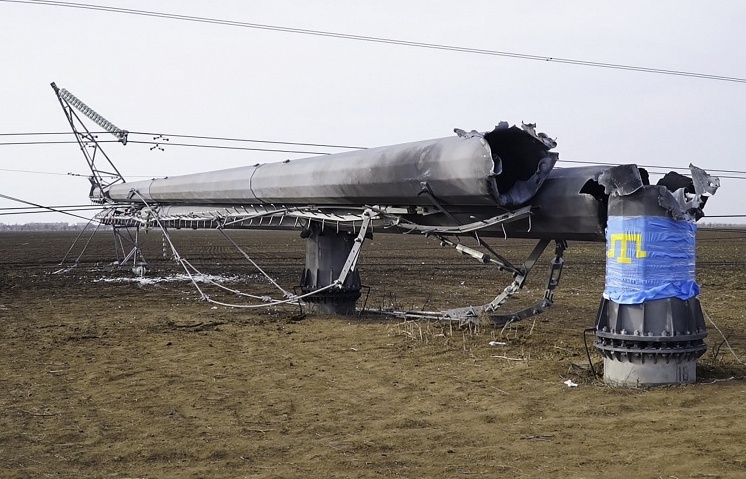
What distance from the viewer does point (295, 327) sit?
13.6 metres

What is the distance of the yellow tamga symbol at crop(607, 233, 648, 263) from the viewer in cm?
801

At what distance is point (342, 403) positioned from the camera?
8.21 meters

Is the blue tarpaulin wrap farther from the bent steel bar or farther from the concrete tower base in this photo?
the concrete tower base

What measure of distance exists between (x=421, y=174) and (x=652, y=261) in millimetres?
3456

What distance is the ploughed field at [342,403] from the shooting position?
6.14 m

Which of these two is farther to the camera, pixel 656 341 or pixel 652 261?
pixel 652 261

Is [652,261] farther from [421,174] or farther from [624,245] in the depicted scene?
[421,174]

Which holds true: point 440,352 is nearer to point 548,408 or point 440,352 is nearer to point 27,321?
point 548,408

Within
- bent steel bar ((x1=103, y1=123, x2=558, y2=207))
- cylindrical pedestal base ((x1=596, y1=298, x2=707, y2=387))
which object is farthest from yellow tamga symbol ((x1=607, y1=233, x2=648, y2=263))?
bent steel bar ((x1=103, y1=123, x2=558, y2=207))

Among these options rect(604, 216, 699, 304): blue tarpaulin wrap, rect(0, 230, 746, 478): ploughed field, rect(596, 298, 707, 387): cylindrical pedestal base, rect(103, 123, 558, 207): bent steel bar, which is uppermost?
rect(103, 123, 558, 207): bent steel bar

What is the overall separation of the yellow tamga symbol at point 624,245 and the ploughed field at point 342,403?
1414 mm

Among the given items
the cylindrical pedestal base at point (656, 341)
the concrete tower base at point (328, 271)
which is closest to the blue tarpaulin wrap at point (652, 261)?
the cylindrical pedestal base at point (656, 341)

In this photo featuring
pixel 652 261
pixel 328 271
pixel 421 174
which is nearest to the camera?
pixel 652 261

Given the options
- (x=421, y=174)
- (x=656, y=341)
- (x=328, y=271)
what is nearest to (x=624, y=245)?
(x=656, y=341)
